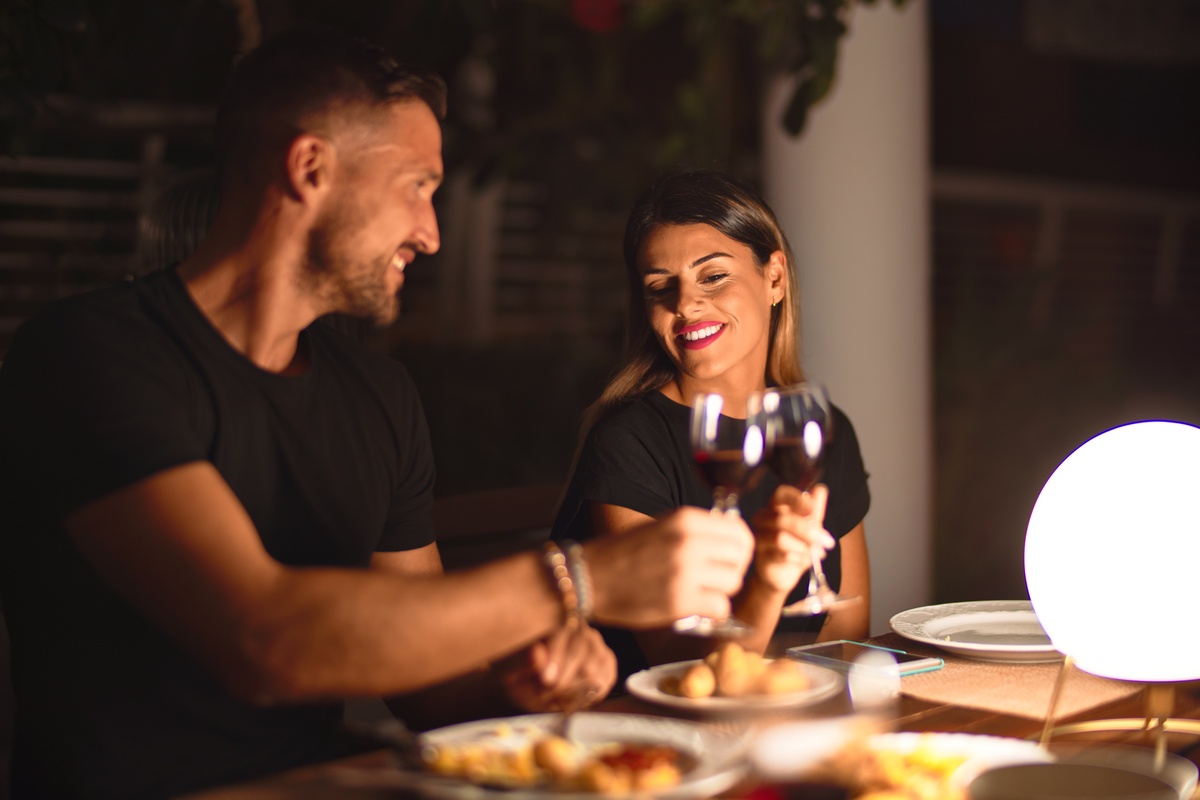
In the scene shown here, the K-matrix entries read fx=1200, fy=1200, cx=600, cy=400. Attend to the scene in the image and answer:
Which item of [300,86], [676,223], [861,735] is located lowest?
[861,735]

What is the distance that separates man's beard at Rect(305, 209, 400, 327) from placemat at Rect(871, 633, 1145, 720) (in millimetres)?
890

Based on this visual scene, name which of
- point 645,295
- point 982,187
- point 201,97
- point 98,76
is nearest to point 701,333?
point 645,295

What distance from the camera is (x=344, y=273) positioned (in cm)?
165

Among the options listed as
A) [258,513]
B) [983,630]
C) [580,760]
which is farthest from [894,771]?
[258,513]

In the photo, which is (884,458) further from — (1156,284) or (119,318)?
(1156,284)

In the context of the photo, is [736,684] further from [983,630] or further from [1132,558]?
[983,630]

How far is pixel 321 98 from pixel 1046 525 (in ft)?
3.53

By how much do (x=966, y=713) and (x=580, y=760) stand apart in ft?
1.79

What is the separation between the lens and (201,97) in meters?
5.18

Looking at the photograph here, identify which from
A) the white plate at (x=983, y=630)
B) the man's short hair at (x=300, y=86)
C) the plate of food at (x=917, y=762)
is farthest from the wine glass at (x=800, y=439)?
the man's short hair at (x=300, y=86)

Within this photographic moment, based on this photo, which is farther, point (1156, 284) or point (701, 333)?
point (1156, 284)

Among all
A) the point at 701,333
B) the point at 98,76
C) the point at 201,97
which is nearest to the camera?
the point at 701,333

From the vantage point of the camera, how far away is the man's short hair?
1605 mm

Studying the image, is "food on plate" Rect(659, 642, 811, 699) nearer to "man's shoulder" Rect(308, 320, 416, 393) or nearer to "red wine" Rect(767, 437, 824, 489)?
"red wine" Rect(767, 437, 824, 489)
